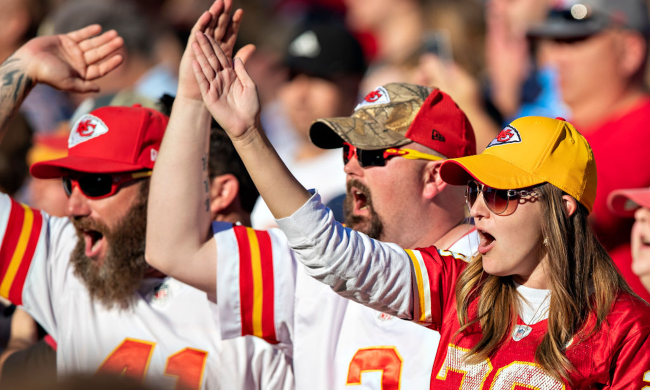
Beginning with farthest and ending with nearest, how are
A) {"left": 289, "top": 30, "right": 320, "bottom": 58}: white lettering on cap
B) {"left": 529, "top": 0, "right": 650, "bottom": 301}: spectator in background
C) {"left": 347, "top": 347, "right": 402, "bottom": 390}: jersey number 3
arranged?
1. {"left": 289, "top": 30, "right": 320, "bottom": 58}: white lettering on cap
2. {"left": 529, "top": 0, "right": 650, "bottom": 301}: spectator in background
3. {"left": 347, "top": 347, "right": 402, "bottom": 390}: jersey number 3

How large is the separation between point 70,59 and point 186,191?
1009mm

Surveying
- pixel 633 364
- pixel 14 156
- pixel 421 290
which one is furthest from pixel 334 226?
pixel 14 156

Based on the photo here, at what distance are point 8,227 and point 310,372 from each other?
150 centimetres

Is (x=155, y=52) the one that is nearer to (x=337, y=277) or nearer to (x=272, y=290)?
(x=272, y=290)

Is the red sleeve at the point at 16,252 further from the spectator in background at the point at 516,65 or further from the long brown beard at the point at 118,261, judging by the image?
the spectator in background at the point at 516,65

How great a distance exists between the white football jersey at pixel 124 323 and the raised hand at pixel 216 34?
844mm

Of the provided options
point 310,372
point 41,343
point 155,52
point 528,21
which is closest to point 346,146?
point 310,372

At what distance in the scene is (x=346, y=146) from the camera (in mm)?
3355

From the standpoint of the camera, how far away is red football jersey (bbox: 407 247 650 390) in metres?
2.32

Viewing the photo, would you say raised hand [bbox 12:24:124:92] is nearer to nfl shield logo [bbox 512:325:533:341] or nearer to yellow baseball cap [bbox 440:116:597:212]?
yellow baseball cap [bbox 440:116:597:212]

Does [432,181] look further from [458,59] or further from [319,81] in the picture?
[458,59]

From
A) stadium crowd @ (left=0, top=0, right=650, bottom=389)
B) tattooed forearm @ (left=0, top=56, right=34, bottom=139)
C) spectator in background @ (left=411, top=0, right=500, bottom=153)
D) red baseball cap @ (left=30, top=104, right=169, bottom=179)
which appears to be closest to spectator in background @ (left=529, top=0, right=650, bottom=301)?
stadium crowd @ (left=0, top=0, right=650, bottom=389)

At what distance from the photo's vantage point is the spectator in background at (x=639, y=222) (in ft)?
11.6

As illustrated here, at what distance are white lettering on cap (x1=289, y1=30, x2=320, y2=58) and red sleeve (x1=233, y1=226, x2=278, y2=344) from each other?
260 centimetres
